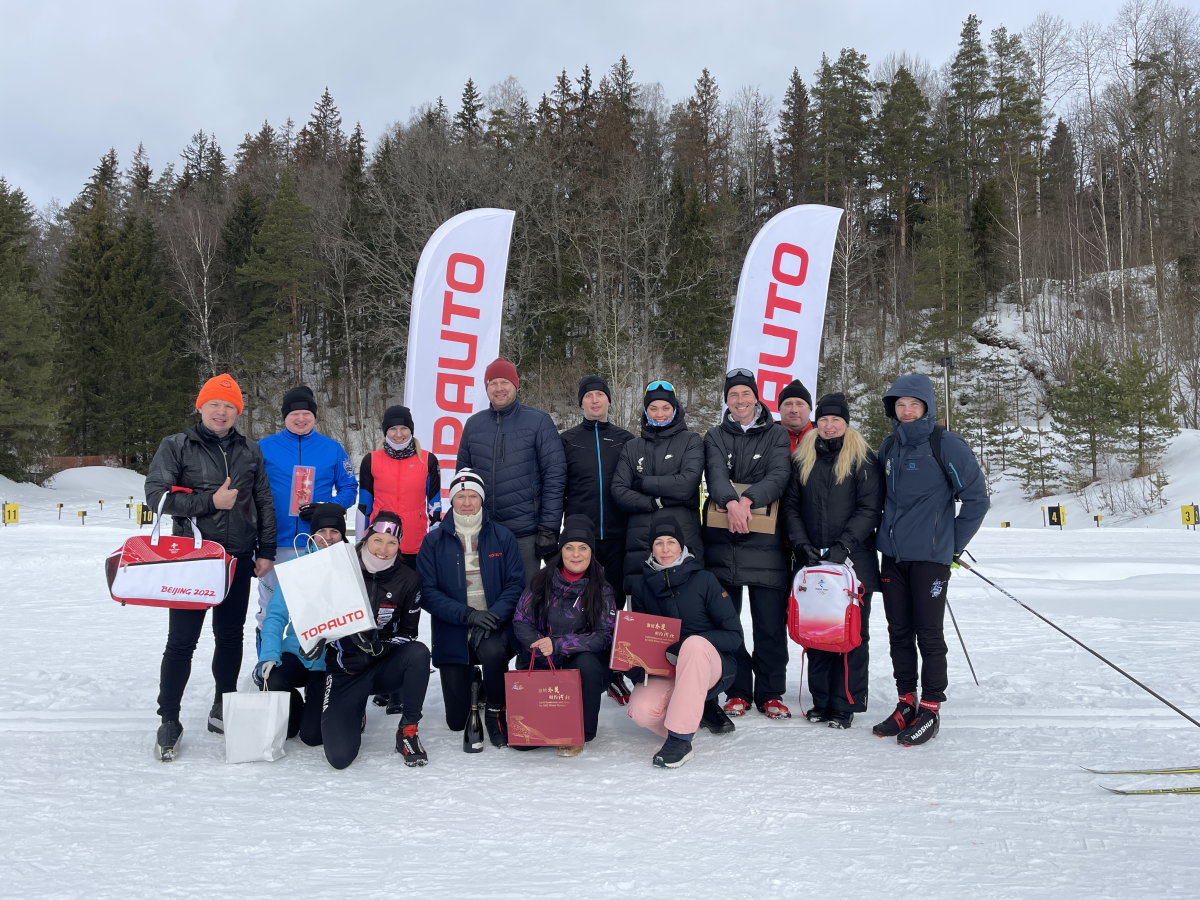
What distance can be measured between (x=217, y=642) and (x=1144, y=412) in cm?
2144

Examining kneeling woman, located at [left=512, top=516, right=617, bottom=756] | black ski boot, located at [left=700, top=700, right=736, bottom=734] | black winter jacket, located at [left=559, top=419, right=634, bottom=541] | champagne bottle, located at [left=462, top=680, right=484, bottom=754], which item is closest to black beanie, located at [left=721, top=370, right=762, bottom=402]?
black winter jacket, located at [left=559, top=419, right=634, bottom=541]

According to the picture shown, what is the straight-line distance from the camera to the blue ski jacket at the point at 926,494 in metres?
3.78

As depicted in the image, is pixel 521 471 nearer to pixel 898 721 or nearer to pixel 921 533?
pixel 921 533

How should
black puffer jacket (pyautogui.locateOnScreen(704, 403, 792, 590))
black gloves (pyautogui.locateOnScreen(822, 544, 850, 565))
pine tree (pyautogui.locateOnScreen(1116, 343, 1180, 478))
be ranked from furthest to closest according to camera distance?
pine tree (pyautogui.locateOnScreen(1116, 343, 1180, 478)) < black puffer jacket (pyautogui.locateOnScreen(704, 403, 792, 590)) < black gloves (pyautogui.locateOnScreen(822, 544, 850, 565))

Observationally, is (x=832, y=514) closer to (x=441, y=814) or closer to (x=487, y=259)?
(x=441, y=814)

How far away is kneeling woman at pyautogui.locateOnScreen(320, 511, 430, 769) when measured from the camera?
3461mm

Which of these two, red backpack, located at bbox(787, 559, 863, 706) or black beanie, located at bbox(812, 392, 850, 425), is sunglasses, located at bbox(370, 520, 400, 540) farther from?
black beanie, located at bbox(812, 392, 850, 425)

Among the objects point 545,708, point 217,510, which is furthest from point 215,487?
point 545,708

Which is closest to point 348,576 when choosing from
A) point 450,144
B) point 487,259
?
point 487,259

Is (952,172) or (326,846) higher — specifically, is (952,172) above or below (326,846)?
above

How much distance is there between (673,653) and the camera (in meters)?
3.62

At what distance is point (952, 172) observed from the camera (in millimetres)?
37531

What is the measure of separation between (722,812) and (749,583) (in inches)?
56.6

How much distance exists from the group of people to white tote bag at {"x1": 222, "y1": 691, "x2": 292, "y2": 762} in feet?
0.63
